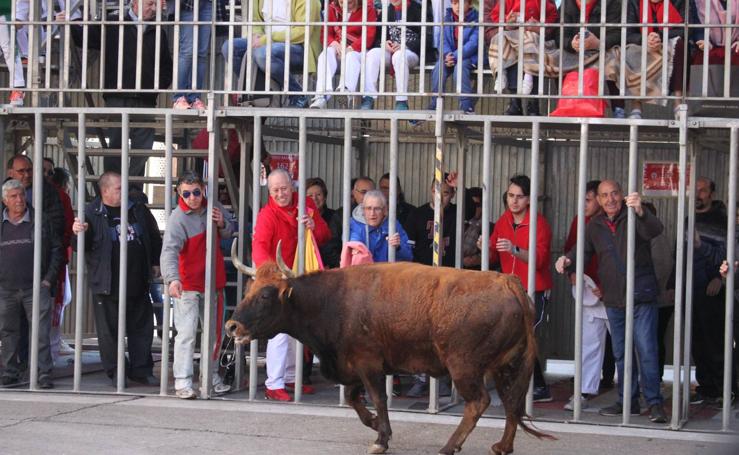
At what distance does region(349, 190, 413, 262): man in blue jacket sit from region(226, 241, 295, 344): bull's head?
1986 mm

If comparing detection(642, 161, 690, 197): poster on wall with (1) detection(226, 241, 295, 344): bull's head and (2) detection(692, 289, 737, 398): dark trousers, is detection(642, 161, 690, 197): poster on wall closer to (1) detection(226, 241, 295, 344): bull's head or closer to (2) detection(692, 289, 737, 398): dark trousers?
(2) detection(692, 289, 737, 398): dark trousers

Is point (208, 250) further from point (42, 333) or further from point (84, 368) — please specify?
point (84, 368)

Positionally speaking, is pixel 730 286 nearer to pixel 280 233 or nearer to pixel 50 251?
pixel 280 233

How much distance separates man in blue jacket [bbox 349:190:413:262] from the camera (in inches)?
452

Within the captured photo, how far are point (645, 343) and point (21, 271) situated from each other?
5.65 meters

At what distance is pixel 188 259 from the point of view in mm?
11922

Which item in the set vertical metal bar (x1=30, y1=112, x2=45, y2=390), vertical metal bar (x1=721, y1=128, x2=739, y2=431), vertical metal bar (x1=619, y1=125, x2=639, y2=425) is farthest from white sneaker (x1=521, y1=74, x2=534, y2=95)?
vertical metal bar (x1=30, y1=112, x2=45, y2=390)

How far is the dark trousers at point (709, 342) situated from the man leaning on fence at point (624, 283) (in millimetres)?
961

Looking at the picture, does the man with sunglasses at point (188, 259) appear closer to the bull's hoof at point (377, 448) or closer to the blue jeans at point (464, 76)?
the blue jeans at point (464, 76)

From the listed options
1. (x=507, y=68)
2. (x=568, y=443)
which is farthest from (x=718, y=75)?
(x=568, y=443)

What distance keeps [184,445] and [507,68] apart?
4418 mm

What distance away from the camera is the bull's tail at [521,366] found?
918 cm

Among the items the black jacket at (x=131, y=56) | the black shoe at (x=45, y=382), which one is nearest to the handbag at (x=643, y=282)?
the black jacket at (x=131, y=56)

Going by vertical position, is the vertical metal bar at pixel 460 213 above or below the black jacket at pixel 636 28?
below
